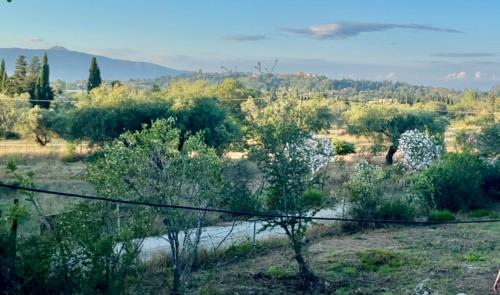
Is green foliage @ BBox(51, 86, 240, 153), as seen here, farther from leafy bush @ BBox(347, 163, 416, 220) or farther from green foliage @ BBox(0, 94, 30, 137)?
leafy bush @ BBox(347, 163, 416, 220)

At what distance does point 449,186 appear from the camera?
56.1 ft

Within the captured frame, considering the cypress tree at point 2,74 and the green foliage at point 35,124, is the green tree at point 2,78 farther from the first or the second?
the green foliage at point 35,124

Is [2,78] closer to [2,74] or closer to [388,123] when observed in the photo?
[2,74]

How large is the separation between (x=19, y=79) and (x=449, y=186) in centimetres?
5047

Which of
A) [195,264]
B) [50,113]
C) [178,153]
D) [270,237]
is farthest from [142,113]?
[178,153]

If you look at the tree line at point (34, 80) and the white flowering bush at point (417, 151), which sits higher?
the tree line at point (34, 80)

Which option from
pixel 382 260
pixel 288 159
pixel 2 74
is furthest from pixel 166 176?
pixel 2 74

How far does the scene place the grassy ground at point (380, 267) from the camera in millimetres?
8945

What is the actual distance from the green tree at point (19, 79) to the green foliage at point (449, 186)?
47.1 m

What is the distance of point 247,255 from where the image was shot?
11.5 meters

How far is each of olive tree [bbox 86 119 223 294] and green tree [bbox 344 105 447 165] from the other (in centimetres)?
2786

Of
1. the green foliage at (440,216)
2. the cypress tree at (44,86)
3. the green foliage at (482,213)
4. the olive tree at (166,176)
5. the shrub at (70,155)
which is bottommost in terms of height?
the shrub at (70,155)

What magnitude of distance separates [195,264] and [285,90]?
3.59m

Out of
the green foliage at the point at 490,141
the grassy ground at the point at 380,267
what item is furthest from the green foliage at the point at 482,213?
the green foliage at the point at 490,141
